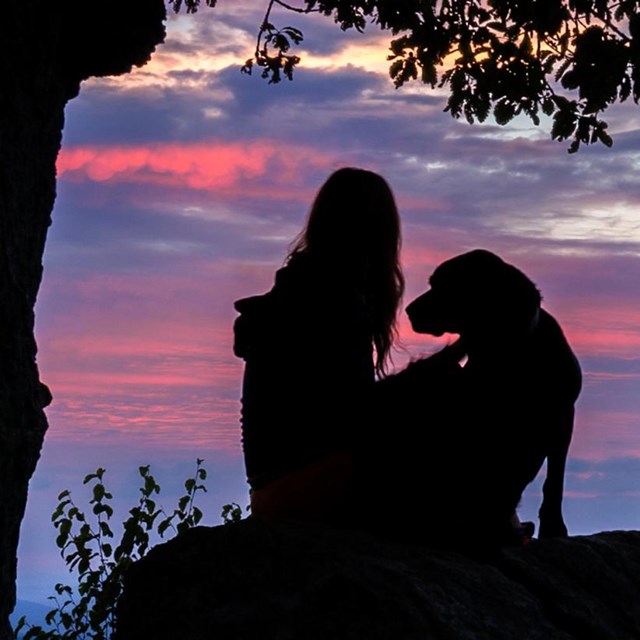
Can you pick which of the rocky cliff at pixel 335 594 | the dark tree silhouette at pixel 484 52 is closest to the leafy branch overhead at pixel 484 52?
the dark tree silhouette at pixel 484 52

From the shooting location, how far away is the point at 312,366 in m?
4.78

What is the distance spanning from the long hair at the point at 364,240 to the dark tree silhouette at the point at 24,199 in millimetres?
1671

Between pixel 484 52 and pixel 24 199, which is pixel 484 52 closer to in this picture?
pixel 484 52

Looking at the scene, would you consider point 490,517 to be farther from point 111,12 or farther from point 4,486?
point 111,12

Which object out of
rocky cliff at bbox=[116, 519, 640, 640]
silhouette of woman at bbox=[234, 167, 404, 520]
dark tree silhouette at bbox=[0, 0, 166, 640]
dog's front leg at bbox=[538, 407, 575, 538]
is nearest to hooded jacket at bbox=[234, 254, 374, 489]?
silhouette of woman at bbox=[234, 167, 404, 520]

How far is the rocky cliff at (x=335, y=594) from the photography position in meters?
4.00

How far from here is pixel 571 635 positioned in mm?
4559

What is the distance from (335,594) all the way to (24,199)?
3.05 metres

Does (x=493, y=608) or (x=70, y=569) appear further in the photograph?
(x=70, y=569)

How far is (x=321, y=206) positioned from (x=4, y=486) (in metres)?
2.33

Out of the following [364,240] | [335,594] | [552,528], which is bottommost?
[552,528]

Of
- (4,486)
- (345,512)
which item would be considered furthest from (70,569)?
(345,512)

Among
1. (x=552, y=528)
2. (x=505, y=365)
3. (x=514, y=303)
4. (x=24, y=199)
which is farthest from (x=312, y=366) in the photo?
(x=24, y=199)

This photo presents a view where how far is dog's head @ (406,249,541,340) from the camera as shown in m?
5.01
